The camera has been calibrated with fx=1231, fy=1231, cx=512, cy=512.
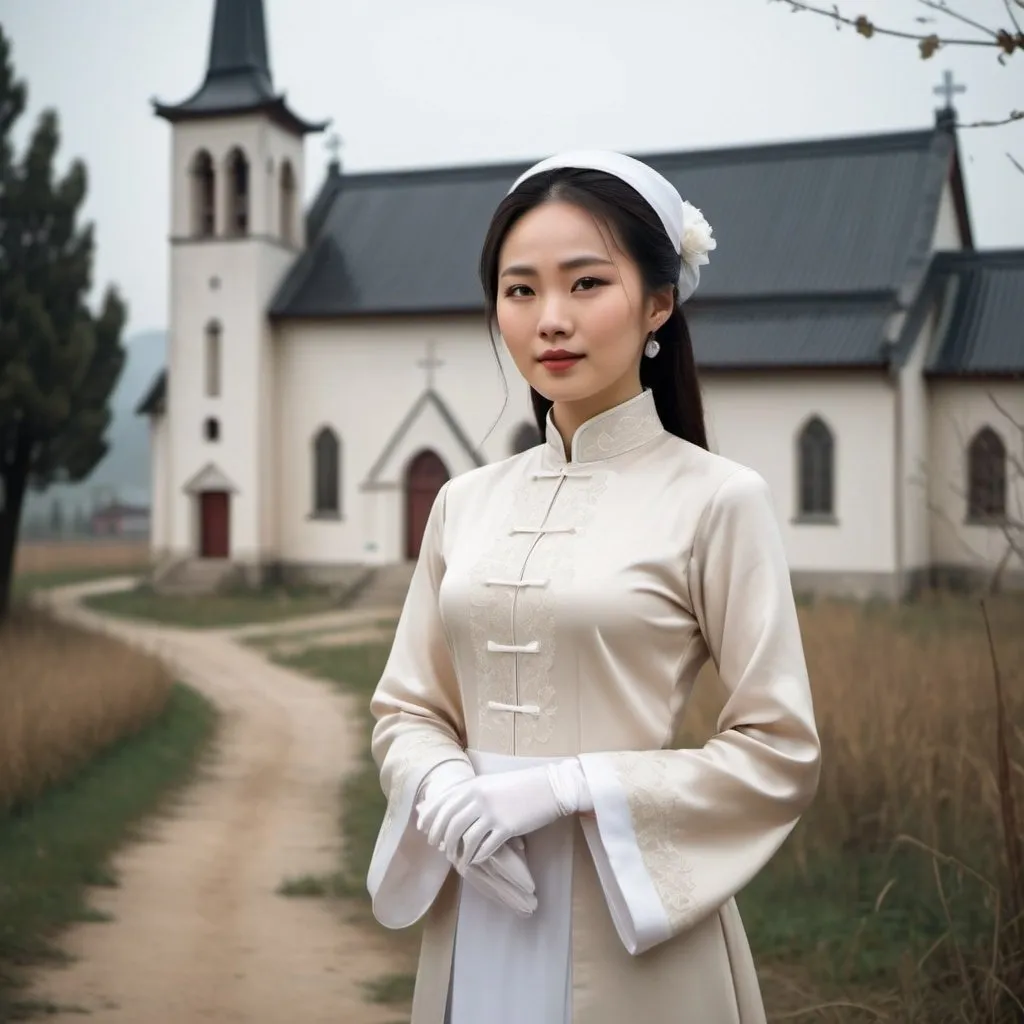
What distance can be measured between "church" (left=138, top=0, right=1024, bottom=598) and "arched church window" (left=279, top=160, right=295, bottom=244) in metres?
0.03

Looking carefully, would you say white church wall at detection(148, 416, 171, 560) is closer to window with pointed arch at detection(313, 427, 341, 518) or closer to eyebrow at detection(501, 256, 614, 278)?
window with pointed arch at detection(313, 427, 341, 518)

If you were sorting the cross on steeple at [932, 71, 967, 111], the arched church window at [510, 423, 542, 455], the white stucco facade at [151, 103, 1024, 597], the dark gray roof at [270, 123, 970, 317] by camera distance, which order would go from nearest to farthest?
the cross on steeple at [932, 71, 967, 111] → the dark gray roof at [270, 123, 970, 317] → the arched church window at [510, 423, 542, 455] → the white stucco facade at [151, 103, 1024, 597]

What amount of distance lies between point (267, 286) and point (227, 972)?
45.9 feet

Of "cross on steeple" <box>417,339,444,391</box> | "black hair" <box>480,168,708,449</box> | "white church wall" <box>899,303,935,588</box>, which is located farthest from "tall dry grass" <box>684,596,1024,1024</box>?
"cross on steeple" <box>417,339,444,391</box>

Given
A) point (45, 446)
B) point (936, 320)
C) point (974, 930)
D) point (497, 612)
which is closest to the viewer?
point (497, 612)

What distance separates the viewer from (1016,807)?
3.58m

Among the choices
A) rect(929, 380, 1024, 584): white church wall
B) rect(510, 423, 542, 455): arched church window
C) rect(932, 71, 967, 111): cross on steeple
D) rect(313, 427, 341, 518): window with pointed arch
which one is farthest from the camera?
rect(313, 427, 341, 518): window with pointed arch

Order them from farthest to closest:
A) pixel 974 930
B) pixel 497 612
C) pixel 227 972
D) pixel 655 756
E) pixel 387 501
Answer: pixel 387 501 < pixel 227 972 < pixel 974 930 < pixel 497 612 < pixel 655 756

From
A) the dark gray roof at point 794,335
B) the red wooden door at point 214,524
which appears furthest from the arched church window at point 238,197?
the dark gray roof at point 794,335

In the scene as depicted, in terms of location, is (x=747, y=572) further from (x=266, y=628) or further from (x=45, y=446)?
(x=266, y=628)

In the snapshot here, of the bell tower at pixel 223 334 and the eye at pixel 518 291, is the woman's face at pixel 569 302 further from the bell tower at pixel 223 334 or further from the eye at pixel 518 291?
the bell tower at pixel 223 334

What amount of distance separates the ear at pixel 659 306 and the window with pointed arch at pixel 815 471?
Answer: 44.3 feet

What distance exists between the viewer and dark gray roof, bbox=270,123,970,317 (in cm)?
1511

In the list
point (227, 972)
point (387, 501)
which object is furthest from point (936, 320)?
point (227, 972)
